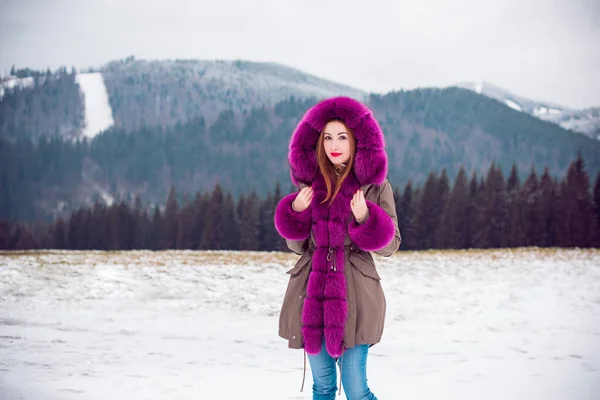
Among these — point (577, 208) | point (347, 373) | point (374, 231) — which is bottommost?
point (577, 208)

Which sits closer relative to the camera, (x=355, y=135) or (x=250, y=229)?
(x=355, y=135)

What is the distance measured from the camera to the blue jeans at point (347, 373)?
10.3 ft

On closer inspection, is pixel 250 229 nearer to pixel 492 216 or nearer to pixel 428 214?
pixel 428 214

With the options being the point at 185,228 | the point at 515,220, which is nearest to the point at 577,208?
the point at 515,220

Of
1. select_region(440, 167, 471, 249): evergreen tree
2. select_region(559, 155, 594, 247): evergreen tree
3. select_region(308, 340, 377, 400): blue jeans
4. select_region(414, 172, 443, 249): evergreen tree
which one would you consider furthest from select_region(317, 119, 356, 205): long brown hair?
select_region(414, 172, 443, 249): evergreen tree

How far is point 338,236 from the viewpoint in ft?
10.4

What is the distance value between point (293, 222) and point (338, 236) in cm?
28

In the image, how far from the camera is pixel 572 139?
18650cm

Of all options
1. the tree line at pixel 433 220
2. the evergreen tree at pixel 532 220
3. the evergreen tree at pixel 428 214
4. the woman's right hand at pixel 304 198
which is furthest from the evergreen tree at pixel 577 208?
the woman's right hand at pixel 304 198

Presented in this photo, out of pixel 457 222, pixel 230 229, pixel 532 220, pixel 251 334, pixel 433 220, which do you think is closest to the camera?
pixel 251 334

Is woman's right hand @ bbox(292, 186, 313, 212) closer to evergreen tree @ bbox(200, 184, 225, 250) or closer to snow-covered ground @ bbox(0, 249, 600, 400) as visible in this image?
snow-covered ground @ bbox(0, 249, 600, 400)

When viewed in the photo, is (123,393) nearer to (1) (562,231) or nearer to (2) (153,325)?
(2) (153,325)

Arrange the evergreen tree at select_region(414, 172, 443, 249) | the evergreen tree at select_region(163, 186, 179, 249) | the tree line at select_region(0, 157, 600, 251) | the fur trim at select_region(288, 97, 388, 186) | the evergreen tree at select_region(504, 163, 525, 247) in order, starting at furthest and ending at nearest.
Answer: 1. the evergreen tree at select_region(163, 186, 179, 249)
2. the evergreen tree at select_region(414, 172, 443, 249)
3. the evergreen tree at select_region(504, 163, 525, 247)
4. the tree line at select_region(0, 157, 600, 251)
5. the fur trim at select_region(288, 97, 388, 186)

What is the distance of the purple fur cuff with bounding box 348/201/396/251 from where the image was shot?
10.0 ft
